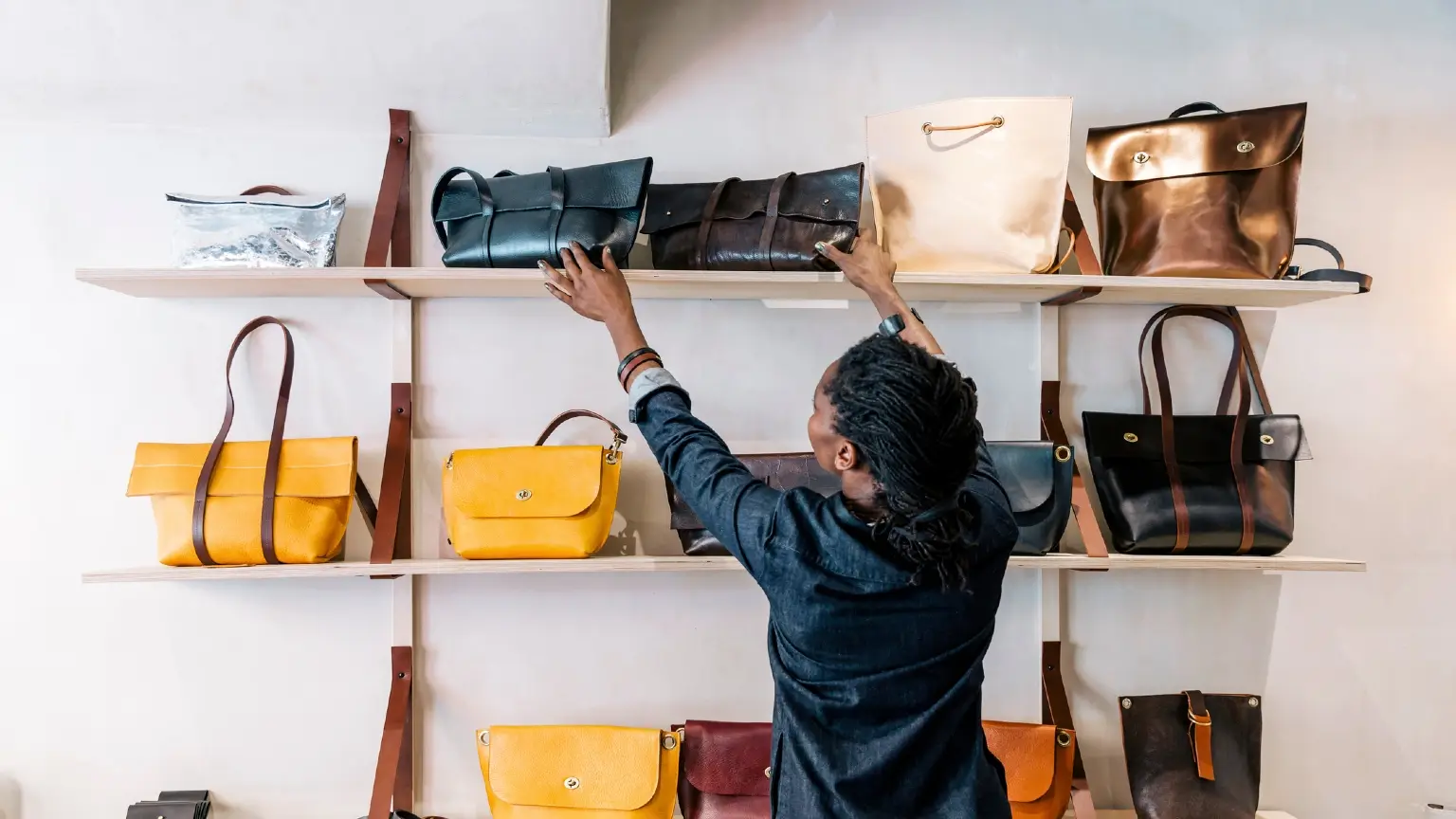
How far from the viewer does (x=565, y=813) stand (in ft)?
6.40

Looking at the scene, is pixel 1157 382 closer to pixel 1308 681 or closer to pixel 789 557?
pixel 1308 681

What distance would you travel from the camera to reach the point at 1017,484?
6.64 feet

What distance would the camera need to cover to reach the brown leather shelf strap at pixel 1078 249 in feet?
7.00

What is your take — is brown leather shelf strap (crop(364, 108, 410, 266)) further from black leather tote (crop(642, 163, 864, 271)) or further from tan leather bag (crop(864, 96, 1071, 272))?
tan leather bag (crop(864, 96, 1071, 272))

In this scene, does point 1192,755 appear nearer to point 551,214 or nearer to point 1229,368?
point 1229,368

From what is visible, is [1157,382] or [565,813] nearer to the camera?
[565,813]

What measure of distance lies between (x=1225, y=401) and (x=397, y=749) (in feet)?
6.95

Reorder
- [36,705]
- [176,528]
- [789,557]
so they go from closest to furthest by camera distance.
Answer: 1. [789,557]
2. [176,528]
3. [36,705]

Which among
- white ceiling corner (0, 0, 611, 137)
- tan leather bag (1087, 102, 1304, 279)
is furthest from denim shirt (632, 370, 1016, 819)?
tan leather bag (1087, 102, 1304, 279)

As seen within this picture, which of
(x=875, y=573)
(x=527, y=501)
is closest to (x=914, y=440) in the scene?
(x=875, y=573)

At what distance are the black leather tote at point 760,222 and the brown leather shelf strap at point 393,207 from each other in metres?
0.57

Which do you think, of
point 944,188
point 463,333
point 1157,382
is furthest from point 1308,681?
point 463,333

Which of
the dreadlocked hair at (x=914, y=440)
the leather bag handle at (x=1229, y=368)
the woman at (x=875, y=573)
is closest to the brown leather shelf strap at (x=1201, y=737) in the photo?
the leather bag handle at (x=1229, y=368)

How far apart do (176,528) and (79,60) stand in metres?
0.99
